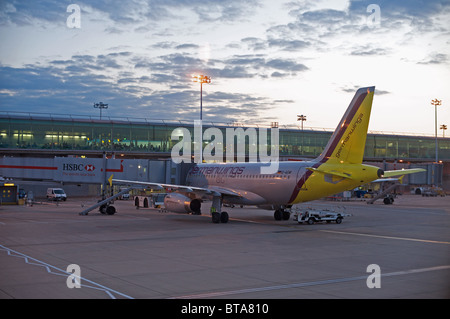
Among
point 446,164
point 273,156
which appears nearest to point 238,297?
point 273,156

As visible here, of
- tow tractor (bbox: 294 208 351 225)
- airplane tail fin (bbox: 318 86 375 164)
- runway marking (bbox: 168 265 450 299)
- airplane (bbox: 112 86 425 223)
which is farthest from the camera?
tow tractor (bbox: 294 208 351 225)

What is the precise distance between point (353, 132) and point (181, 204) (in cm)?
1292

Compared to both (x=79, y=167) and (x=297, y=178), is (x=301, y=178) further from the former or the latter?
(x=79, y=167)

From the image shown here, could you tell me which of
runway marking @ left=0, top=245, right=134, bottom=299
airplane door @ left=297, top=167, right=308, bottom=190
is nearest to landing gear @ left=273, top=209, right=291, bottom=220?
airplane door @ left=297, top=167, right=308, bottom=190

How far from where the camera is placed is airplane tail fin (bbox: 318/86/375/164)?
2955 cm

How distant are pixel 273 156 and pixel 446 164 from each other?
4221 cm

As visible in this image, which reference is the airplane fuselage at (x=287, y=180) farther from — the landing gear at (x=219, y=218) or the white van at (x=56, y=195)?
the white van at (x=56, y=195)

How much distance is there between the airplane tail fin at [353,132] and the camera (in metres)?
29.5

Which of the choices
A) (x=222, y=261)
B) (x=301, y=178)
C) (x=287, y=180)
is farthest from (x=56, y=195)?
(x=222, y=261)

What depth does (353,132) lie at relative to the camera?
30.1 metres

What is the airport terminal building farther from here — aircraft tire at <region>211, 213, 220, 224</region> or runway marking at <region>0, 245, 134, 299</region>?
runway marking at <region>0, 245, 134, 299</region>

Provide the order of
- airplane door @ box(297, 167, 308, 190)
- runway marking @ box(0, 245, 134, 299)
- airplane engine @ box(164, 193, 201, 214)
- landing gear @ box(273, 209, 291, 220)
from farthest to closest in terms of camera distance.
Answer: landing gear @ box(273, 209, 291, 220), airplane engine @ box(164, 193, 201, 214), airplane door @ box(297, 167, 308, 190), runway marking @ box(0, 245, 134, 299)
